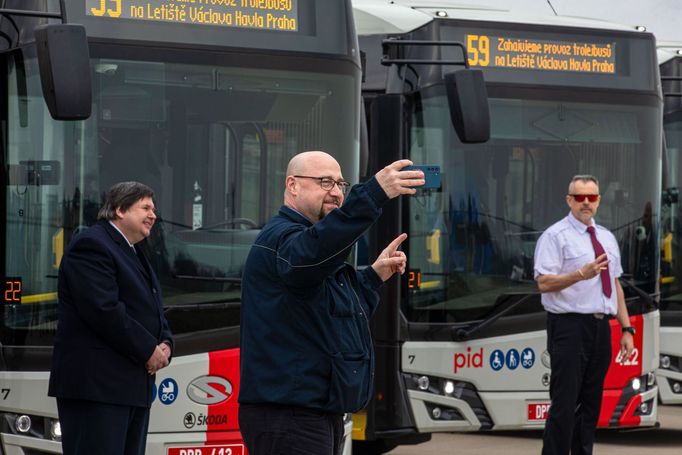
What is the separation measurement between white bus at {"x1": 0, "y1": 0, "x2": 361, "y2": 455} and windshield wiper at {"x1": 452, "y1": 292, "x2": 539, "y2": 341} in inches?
85.2

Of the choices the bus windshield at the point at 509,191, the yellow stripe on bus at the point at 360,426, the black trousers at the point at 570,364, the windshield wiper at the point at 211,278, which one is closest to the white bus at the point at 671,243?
the bus windshield at the point at 509,191

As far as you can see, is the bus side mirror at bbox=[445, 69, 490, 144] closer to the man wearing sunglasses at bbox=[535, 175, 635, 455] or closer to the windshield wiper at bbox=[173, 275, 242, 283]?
the man wearing sunglasses at bbox=[535, 175, 635, 455]

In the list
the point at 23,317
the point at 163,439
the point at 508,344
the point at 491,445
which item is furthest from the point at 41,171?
the point at 491,445

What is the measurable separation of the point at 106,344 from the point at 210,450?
1441 mm

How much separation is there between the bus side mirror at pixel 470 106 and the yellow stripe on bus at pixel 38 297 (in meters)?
2.68

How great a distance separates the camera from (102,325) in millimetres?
6723

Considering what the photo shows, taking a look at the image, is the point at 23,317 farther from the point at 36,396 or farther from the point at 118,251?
the point at 118,251


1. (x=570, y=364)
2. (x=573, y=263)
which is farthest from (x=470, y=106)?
(x=570, y=364)

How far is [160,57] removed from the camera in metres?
8.00

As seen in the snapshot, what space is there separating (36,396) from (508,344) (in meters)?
3.78

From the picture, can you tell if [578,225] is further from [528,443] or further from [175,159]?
[528,443]

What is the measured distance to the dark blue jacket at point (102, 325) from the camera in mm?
6727

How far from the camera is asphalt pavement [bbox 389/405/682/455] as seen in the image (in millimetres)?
12305

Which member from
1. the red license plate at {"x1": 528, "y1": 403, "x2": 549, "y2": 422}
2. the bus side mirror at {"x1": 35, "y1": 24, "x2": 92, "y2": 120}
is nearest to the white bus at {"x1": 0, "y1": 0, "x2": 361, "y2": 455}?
the bus side mirror at {"x1": 35, "y1": 24, "x2": 92, "y2": 120}
